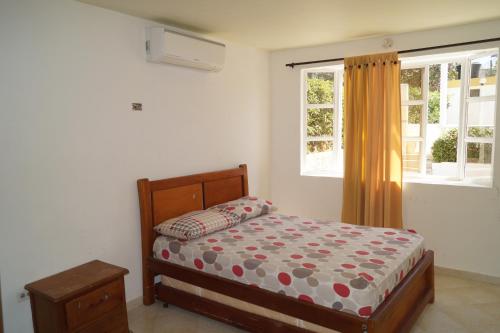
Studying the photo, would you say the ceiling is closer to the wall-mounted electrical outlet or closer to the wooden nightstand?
the wooden nightstand

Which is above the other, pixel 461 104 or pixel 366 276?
pixel 461 104

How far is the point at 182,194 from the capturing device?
3615mm

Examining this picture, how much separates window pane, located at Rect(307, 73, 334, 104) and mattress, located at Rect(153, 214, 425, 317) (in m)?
1.79

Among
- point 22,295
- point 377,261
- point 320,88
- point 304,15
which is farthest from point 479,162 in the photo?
point 22,295

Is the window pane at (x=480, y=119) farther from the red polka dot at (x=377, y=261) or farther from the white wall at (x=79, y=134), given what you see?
the white wall at (x=79, y=134)

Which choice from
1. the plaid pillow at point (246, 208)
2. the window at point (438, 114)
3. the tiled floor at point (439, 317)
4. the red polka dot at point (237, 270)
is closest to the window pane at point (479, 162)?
the window at point (438, 114)

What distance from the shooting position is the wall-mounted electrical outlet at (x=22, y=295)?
99.6 inches

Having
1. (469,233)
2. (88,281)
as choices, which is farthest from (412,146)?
(88,281)

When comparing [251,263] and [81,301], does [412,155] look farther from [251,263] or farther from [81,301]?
[81,301]

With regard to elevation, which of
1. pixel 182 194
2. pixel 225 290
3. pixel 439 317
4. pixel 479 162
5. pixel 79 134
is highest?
pixel 79 134

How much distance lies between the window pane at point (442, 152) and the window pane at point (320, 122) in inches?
44.8

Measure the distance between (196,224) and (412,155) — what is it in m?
2.64

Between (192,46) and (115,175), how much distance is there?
52.6 inches

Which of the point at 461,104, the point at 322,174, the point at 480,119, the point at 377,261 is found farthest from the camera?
the point at 322,174
